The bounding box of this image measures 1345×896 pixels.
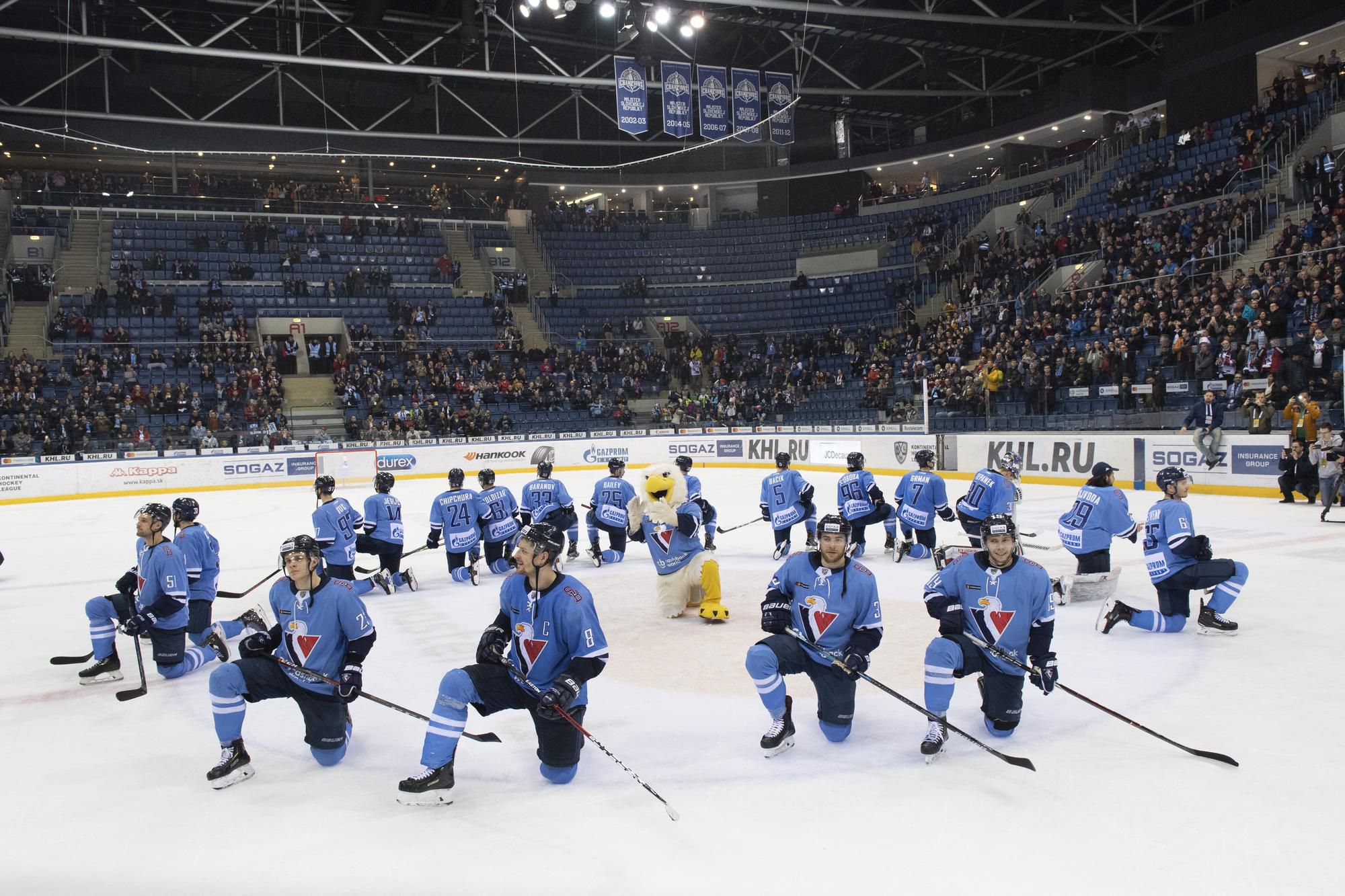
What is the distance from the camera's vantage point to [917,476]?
36.2ft

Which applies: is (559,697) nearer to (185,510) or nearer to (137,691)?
(137,691)

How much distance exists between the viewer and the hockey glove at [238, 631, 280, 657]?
201 inches

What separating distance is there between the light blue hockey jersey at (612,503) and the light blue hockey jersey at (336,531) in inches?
104

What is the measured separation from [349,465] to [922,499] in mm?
16473

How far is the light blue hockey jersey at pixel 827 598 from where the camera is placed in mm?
5281

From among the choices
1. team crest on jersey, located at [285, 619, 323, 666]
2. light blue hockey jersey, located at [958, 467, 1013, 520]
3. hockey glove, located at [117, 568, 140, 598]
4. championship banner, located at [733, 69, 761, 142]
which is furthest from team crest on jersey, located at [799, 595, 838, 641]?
championship banner, located at [733, 69, 761, 142]

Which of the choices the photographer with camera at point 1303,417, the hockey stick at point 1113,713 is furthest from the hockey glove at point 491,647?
the photographer with camera at point 1303,417

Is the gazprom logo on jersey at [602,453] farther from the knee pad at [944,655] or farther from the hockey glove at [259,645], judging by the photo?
the knee pad at [944,655]

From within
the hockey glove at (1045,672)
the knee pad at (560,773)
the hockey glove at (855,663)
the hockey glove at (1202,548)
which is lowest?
the knee pad at (560,773)

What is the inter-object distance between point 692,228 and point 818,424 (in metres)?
16.1

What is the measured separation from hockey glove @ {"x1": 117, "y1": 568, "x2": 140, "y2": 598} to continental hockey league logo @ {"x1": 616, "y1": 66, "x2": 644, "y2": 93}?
17071 millimetres

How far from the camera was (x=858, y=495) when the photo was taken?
10984 millimetres

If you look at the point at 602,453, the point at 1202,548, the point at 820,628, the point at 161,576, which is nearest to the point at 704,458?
the point at 602,453

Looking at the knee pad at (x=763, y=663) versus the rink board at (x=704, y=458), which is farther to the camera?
the rink board at (x=704, y=458)
